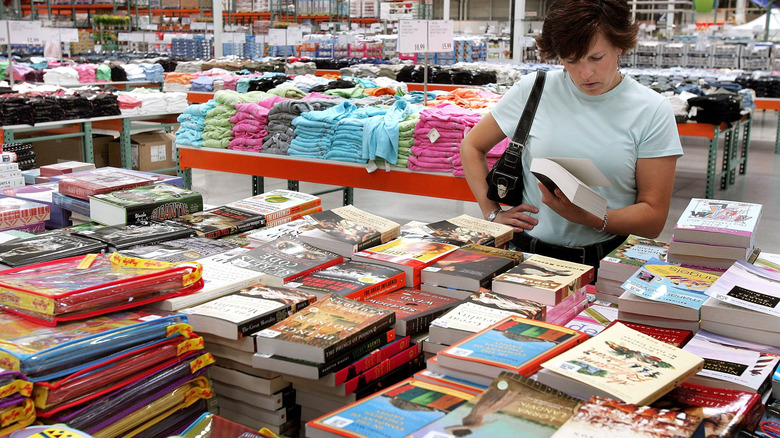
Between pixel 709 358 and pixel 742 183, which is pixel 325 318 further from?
pixel 742 183

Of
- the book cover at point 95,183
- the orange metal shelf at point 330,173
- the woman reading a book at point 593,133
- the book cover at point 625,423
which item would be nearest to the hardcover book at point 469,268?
the woman reading a book at point 593,133

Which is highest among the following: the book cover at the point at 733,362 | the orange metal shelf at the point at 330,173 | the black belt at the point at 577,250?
the book cover at the point at 733,362

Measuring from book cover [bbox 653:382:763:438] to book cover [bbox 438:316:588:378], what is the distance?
0.67 feet

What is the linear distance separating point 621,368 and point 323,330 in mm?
559

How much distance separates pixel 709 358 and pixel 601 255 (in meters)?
0.95

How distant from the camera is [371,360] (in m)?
1.42

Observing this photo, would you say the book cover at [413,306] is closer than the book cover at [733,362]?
No

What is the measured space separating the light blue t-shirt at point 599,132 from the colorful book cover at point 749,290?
2.01 ft

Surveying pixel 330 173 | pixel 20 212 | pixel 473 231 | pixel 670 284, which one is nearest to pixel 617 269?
pixel 670 284

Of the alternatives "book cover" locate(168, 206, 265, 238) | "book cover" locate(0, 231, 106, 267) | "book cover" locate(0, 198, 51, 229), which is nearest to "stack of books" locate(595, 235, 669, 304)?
"book cover" locate(168, 206, 265, 238)

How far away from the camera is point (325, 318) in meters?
1.46

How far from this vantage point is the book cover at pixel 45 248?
192 centimetres

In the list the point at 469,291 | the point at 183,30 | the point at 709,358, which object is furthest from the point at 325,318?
the point at 183,30

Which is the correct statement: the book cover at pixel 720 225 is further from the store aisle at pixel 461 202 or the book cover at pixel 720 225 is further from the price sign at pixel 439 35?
the store aisle at pixel 461 202
